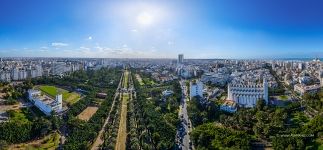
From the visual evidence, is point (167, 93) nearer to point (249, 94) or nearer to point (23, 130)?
point (249, 94)

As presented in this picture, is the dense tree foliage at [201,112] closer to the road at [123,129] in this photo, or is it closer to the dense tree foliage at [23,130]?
the road at [123,129]

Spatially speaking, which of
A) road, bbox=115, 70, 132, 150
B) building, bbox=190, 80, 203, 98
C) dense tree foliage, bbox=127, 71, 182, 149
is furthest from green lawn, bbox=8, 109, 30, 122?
building, bbox=190, 80, 203, 98

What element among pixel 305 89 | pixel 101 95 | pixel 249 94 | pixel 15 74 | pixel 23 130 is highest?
pixel 15 74

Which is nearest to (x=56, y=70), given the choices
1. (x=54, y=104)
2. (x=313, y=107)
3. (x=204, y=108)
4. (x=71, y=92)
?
(x=71, y=92)

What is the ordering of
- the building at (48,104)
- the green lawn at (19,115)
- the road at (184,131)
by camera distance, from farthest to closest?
the building at (48,104) < the green lawn at (19,115) < the road at (184,131)

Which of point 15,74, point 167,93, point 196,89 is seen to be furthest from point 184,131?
point 15,74

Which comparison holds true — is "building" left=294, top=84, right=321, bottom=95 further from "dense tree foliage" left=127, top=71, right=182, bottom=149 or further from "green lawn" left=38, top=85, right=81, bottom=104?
"green lawn" left=38, top=85, right=81, bottom=104

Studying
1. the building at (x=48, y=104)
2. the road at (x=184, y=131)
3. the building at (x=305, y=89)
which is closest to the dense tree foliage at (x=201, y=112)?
the road at (x=184, y=131)
